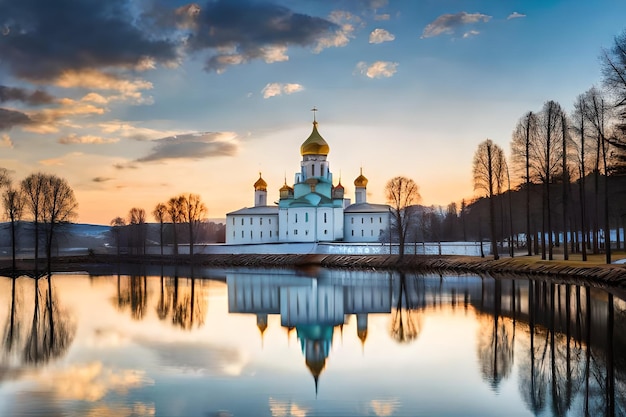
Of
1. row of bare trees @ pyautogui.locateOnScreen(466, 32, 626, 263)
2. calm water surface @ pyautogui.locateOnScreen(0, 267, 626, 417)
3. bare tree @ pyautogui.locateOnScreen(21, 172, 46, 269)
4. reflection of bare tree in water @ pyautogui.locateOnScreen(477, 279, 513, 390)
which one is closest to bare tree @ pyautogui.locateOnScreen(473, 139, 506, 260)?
row of bare trees @ pyautogui.locateOnScreen(466, 32, 626, 263)

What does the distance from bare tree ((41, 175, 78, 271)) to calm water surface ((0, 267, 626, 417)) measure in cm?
2588

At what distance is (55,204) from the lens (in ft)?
176

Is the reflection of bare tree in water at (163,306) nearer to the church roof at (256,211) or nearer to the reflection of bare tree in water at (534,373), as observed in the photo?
the reflection of bare tree in water at (534,373)

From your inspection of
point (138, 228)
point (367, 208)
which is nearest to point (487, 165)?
point (367, 208)

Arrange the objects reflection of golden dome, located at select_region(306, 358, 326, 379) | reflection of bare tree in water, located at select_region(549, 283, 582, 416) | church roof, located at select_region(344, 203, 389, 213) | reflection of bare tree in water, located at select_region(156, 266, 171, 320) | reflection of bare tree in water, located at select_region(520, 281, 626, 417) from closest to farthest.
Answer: reflection of bare tree in water, located at select_region(520, 281, 626, 417), reflection of bare tree in water, located at select_region(549, 283, 582, 416), reflection of golden dome, located at select_region(306, 358, 326, 379), reflection of bare tree in water, located at select_region(156, 266, 171, 320), church roof, located at select_region(344, 203, 389, 213)

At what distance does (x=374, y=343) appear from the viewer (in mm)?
17422

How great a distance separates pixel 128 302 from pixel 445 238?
6339cm

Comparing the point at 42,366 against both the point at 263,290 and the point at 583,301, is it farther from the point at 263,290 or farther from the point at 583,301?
the point at 263,290

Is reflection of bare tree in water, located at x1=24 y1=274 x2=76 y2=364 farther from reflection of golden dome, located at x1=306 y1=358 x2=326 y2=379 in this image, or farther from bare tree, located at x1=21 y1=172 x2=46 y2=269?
bare tree, located at x1=21 y1=172 x2=46 y2=269

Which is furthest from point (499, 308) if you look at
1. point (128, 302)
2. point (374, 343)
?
point (128, 302)

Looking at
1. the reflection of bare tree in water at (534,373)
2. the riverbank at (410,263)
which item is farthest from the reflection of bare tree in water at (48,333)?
the riverbank at (410,263)

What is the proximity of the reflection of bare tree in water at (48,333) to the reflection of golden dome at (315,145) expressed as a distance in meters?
51.4

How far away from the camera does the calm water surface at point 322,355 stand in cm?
1112

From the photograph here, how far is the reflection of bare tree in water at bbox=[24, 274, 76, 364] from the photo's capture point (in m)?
16.0
